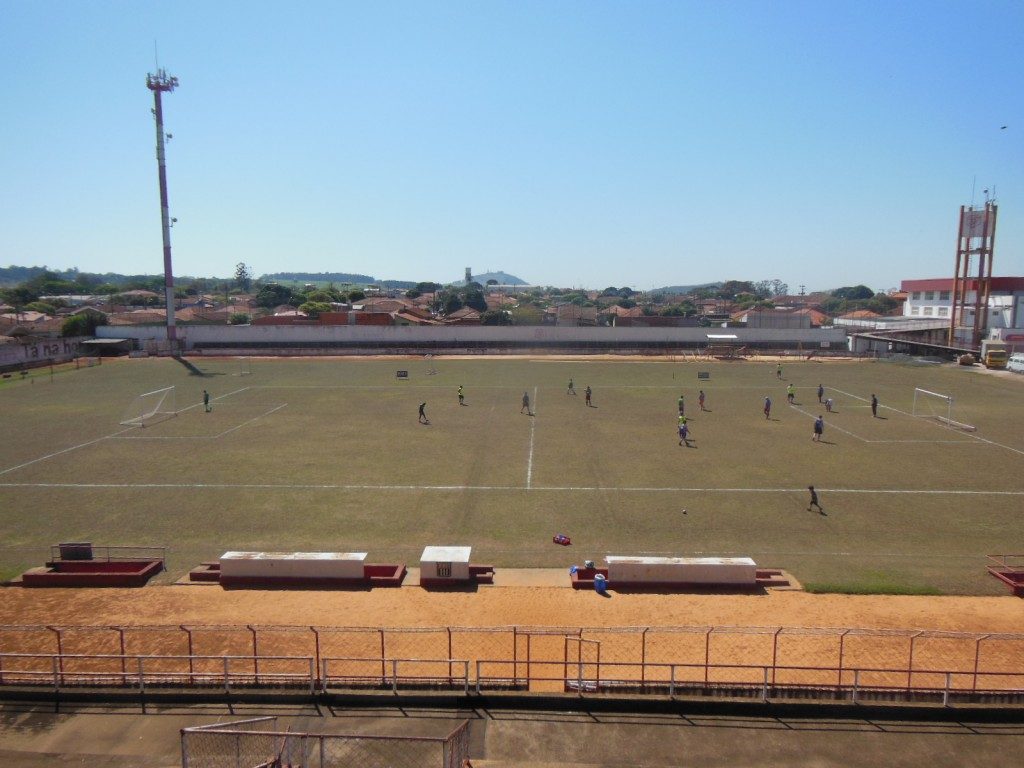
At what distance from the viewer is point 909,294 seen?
90.6 m

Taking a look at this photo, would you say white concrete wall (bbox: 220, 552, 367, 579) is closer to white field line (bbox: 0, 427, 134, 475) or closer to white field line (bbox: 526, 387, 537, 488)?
white field line (bbox: 526, 387, 537, 488)

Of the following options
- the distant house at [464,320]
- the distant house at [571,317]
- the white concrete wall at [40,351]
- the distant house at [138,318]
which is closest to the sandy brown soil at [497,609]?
the white concrete wall at [40,351]

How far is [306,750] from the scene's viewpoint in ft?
24.7

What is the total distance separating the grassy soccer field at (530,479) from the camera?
57.0 ft

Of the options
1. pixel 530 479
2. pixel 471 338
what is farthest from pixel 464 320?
pixel 530 479

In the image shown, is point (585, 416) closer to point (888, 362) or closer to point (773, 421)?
point (773, 421)

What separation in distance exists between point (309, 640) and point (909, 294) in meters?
99.6

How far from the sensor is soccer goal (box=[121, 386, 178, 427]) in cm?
3294

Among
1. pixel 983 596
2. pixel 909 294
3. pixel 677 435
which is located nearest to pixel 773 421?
pixel 677 435

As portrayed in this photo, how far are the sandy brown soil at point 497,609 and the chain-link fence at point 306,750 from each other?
4682 mm

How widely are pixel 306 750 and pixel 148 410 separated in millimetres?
31702

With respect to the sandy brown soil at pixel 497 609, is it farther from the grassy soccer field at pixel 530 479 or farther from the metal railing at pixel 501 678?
the metal railing at pixel 501 678

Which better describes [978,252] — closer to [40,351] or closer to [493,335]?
[493,335]

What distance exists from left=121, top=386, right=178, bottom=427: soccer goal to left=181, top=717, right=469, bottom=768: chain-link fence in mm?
28498
